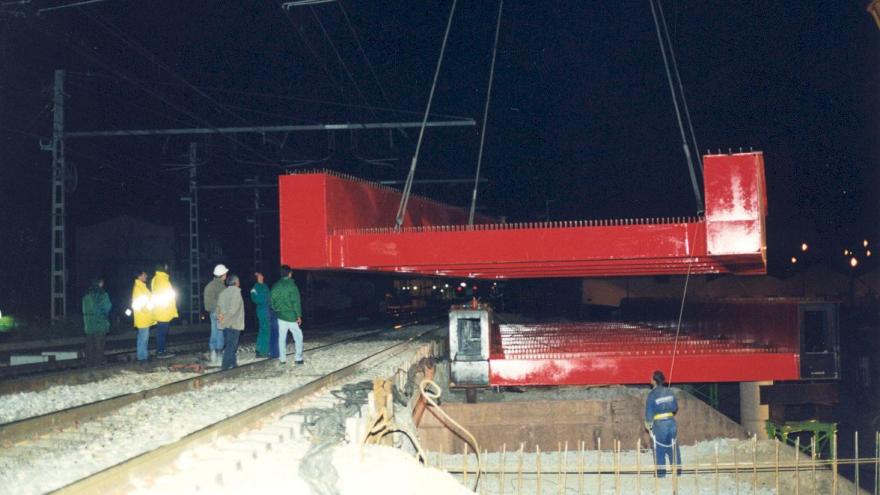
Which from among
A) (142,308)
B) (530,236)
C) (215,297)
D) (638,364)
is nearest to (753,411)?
(638,364)

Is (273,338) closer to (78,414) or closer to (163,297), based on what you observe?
(163,297)

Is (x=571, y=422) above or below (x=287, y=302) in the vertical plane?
below

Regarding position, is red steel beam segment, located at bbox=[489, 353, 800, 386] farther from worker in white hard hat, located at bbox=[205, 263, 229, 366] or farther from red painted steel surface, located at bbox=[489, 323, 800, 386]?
worker in white hard hat, located at bbox=[205, 263, 229, 366]

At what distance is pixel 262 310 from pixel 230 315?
2.50m

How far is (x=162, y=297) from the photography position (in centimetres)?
1387

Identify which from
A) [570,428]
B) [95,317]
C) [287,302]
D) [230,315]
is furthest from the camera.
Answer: [570,428]

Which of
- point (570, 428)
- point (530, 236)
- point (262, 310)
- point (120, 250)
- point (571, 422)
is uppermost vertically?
point (120, 250)

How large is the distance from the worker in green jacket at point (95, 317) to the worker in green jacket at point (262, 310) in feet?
8.63

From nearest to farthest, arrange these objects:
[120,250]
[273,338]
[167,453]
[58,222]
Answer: [167,453] → [273,338] → [58,222] → [120,250]

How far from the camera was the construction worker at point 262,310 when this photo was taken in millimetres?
14641

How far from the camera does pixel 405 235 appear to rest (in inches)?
438

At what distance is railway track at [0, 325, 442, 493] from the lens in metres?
6.58

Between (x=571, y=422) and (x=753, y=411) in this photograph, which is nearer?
(x=753, y=411)

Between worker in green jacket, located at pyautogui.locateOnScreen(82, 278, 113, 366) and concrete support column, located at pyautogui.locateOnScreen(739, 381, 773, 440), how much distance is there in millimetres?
13249
